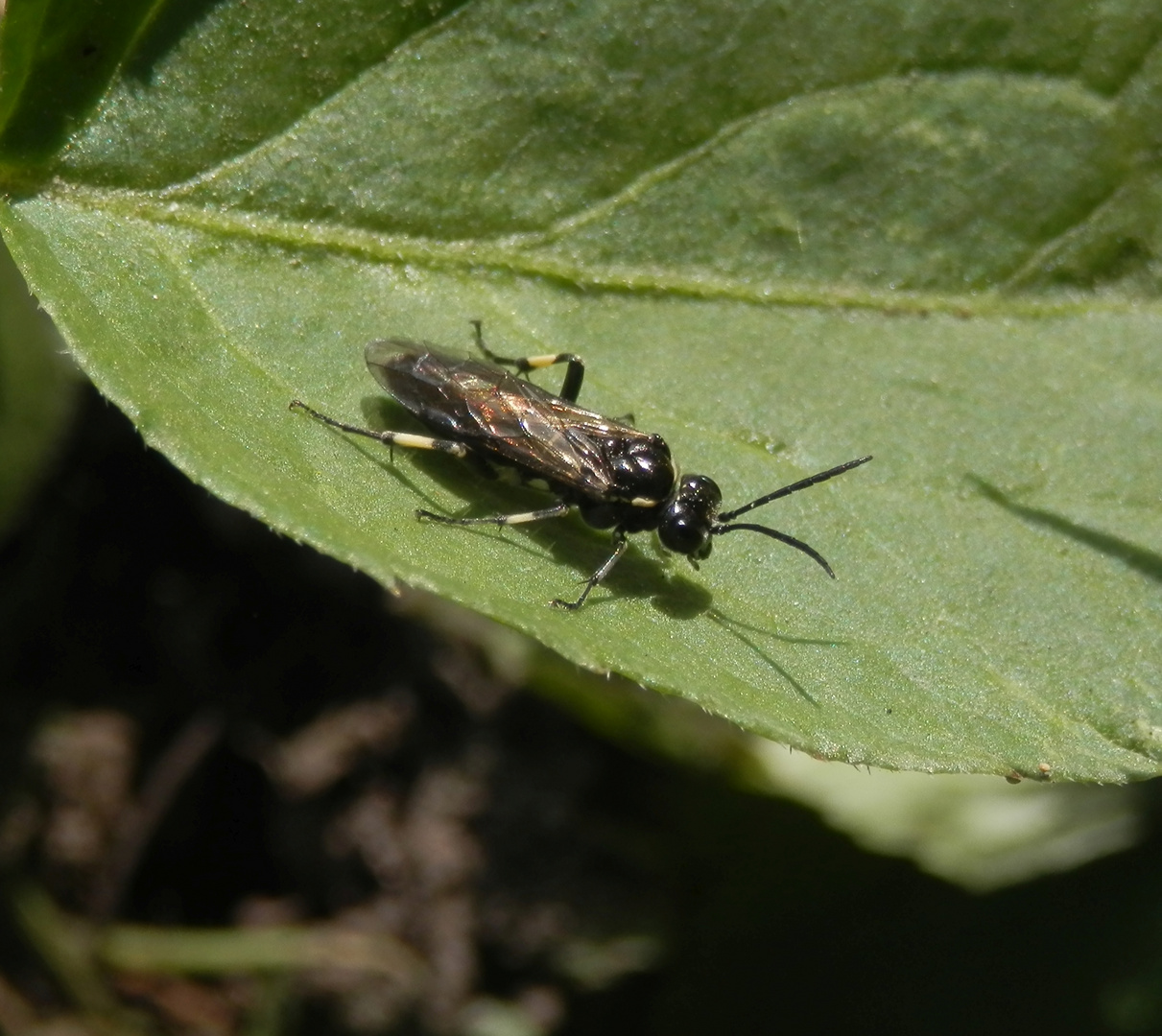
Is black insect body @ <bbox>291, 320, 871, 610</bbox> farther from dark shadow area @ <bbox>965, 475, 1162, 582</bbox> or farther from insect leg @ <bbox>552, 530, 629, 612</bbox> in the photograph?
dark shadow area @ <bbox>965, 475, 1162, 582</bbox>

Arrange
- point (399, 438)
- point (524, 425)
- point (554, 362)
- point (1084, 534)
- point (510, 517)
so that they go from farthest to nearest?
point (524, 425) < point (554, 362) < point (510, 517) < point (399, 438) < point (1084, 534)

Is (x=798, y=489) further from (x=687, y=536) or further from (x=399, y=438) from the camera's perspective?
(x=399, y=438)

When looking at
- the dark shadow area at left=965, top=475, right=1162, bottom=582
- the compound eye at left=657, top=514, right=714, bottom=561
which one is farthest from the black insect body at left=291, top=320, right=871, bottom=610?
the dark shadow area at left=965, top=475, right=1162, bottom=582

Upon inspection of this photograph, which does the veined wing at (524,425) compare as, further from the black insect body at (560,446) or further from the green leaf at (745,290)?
the green leaf at (745,290)

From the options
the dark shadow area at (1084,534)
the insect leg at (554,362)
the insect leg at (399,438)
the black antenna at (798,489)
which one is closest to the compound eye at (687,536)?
the black antenna at (798,489)

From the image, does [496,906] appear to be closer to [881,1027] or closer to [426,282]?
[881,1027]

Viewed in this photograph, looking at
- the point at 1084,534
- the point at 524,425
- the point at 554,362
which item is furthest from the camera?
the point at 524,425

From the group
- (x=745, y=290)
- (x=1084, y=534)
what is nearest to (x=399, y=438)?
(x=745, y=290)

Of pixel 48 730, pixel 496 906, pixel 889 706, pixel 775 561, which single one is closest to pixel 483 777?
pixel 496 906
